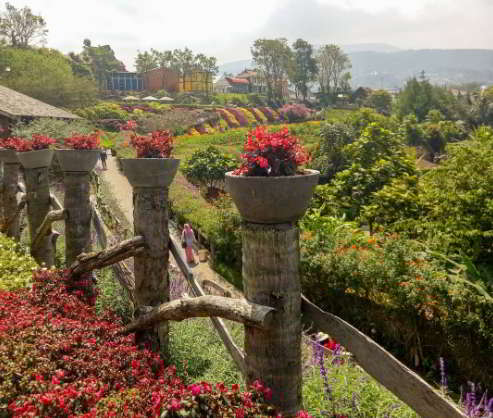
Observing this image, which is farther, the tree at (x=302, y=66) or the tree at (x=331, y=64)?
the tree at (x=331, y=64)

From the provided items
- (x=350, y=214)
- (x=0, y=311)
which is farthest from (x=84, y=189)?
(x=350, y=214)

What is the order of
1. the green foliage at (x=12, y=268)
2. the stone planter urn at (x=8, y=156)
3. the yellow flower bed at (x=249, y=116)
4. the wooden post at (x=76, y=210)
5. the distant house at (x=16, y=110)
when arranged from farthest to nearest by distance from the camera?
the yellow flower bed at (x=249, y=116) → the distant house at (x=16, y=110) → the stone planter urn at (x=8, y=156) → the wooden post at (x=76, y=210) → the green foliage at (x=12, y=268)

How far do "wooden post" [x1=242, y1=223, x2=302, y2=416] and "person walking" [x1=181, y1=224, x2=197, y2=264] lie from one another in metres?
7.91

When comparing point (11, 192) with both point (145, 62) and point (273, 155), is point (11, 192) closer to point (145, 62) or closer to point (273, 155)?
point (273, 155)

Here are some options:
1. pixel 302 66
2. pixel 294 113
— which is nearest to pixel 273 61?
pixel 302 66

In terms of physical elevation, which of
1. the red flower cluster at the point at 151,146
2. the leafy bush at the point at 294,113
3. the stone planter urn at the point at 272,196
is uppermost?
the leafy bush at the point at 294,113

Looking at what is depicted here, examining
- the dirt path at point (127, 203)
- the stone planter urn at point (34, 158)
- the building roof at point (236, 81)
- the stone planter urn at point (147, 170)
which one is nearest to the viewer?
the stone planter urn at point (147, 170)

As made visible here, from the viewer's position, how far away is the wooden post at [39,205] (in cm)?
584

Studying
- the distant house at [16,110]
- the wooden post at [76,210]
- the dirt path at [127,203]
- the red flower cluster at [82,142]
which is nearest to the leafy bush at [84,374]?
the wooden post at [76,210]

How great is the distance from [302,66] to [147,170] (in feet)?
258

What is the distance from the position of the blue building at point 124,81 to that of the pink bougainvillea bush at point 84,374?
246 ft

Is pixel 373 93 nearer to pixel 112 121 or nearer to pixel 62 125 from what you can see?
pixel 112 121

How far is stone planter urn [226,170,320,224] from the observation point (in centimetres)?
186

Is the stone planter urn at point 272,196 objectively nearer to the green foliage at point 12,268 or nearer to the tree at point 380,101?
the green foliage at point 12,268
